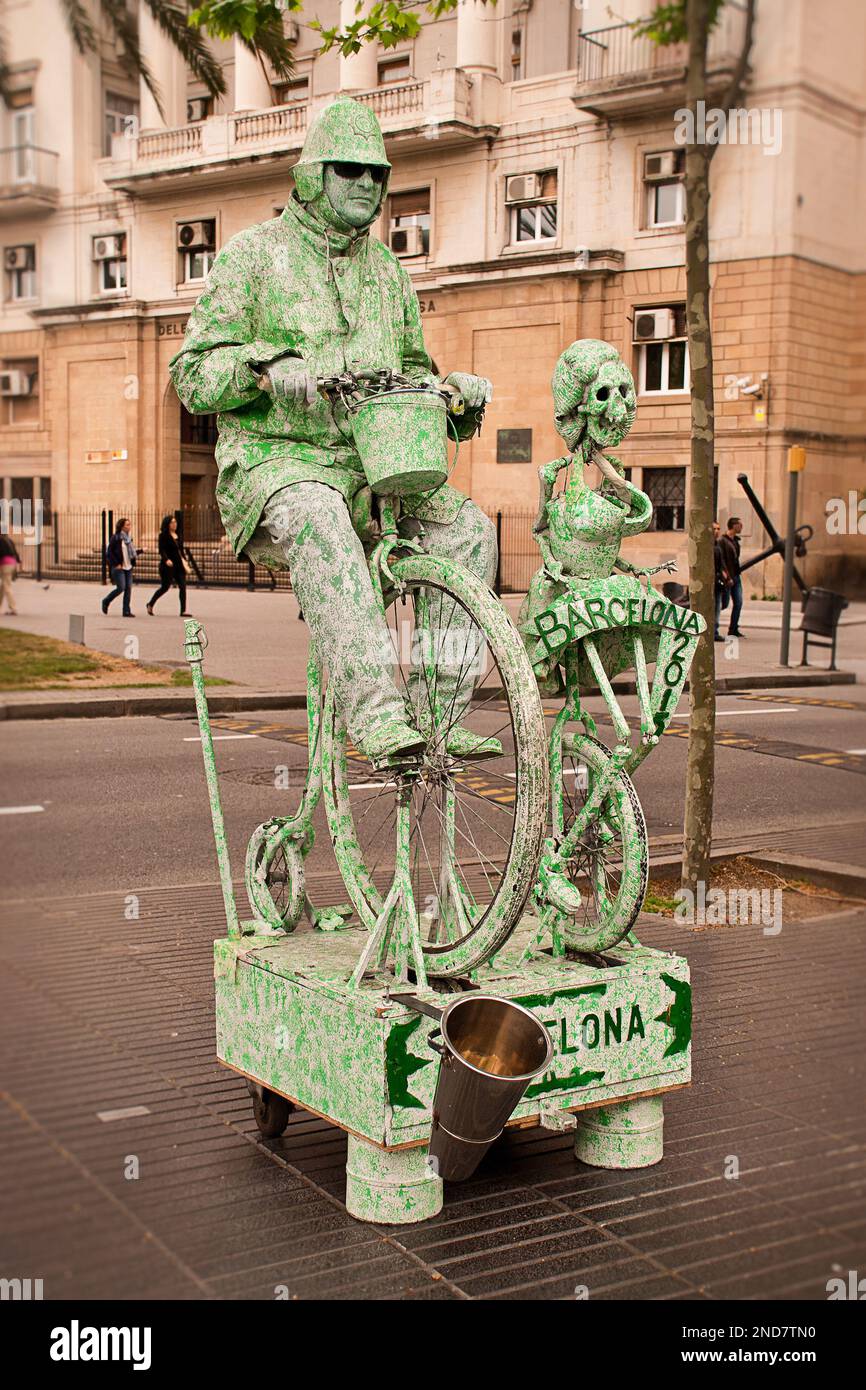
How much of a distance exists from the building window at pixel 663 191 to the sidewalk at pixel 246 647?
967 centimetres

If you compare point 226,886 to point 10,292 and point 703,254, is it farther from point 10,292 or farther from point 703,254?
point 703,254

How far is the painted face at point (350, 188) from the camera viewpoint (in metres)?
3.64

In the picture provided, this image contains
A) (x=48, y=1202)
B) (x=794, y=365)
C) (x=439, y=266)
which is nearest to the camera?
(x=48, y=1202)

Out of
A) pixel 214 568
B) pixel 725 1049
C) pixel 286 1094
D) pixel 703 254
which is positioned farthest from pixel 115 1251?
pixel 214 568

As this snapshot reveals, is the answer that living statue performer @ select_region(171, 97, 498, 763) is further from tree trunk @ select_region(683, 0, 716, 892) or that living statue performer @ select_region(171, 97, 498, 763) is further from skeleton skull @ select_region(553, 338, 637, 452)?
tree trunk @ select_region(683, 0, 716, 892)

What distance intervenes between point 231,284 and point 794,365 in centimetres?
2175

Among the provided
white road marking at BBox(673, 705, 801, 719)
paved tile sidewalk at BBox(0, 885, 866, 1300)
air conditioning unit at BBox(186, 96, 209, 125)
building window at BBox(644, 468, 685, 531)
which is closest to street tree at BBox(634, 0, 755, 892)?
paved tile sidewalk at BBox(0, 885, 866, 1300)

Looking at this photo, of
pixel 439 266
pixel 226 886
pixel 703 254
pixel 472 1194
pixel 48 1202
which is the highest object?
pixel 439 266

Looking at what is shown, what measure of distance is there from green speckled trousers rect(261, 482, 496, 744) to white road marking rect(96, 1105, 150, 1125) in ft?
3.41

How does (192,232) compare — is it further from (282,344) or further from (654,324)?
(282,344)

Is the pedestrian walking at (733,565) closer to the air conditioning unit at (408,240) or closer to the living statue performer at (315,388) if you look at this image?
the air conditioning unit at (408,240)

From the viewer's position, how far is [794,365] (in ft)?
78.8

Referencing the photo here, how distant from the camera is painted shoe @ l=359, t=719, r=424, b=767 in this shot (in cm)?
328
